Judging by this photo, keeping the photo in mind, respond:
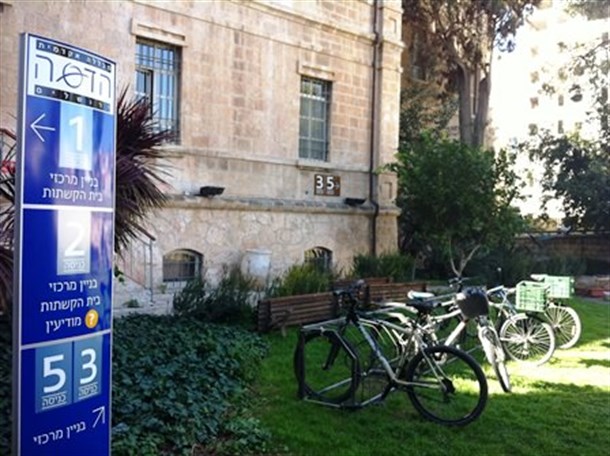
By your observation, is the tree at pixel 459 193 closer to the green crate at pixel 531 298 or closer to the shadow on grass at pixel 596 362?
the green crate at pixel 531 298

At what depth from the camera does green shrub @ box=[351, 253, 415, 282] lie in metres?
12.8

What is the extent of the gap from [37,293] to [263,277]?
370 inches

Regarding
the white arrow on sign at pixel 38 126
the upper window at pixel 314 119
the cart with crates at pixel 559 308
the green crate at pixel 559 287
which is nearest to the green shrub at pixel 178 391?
the white arrow on sign at pixel 38 126

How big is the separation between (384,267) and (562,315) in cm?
427

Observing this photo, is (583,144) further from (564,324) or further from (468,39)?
(564,324)

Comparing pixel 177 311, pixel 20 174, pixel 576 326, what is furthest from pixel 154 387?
pixel 576 326

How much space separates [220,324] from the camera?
9.17 metres

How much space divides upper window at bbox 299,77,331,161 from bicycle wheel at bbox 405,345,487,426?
8.67 meters

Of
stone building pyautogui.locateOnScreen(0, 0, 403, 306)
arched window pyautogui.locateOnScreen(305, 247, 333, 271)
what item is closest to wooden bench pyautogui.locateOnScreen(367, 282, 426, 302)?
stone building pyautogui.locateOnScreen(0, 0, 403, 306)

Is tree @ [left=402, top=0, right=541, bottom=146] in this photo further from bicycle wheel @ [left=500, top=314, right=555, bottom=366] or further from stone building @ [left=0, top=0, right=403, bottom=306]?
bicycle wheel @ [left=500, top=314, right=555, bottom=366]

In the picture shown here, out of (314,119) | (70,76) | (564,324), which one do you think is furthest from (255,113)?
(70,76)

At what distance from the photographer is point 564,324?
8.96m

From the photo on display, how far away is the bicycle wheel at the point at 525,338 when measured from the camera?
7.92 meters

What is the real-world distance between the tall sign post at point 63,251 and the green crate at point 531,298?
19.6ft
